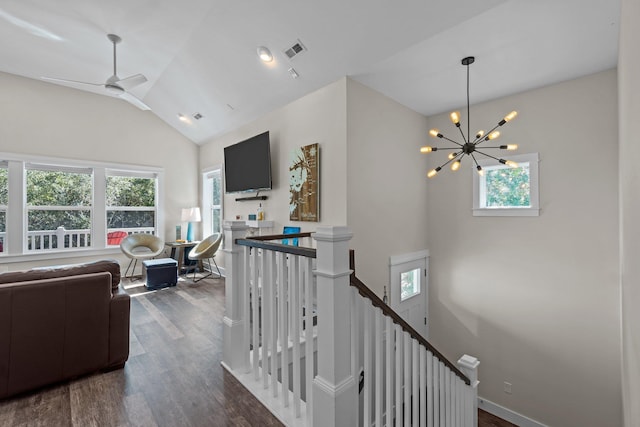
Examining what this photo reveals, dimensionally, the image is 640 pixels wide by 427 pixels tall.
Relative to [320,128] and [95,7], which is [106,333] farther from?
[95,7]

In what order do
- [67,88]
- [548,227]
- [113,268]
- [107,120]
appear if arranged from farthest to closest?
1. [107,120]
2. [67,88]
3. [548,227]
4. [113,268]

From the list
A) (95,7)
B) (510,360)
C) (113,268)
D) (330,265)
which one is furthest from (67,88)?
(510,360)

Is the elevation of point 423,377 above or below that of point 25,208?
below

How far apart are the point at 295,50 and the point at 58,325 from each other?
3305 mm

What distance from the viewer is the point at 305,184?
3908 millimetres

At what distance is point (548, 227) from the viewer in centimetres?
354

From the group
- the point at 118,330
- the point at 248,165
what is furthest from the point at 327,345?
the point at 248,165

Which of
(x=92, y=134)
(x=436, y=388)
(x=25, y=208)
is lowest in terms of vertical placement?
(x=436, y=388)

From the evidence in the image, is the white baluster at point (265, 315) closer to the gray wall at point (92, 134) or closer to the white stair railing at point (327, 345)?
the white stair railing at point (327, 345)

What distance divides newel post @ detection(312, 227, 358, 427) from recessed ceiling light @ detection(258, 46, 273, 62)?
2807 mm

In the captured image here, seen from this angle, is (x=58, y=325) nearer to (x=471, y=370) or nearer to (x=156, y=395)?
(x=156, y=395)

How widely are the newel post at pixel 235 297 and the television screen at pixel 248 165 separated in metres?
2.29

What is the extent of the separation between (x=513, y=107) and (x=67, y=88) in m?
7.19

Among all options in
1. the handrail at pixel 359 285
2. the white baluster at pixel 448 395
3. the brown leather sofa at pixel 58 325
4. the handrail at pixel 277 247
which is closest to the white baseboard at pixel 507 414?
the white baluster at pixel 448 395
